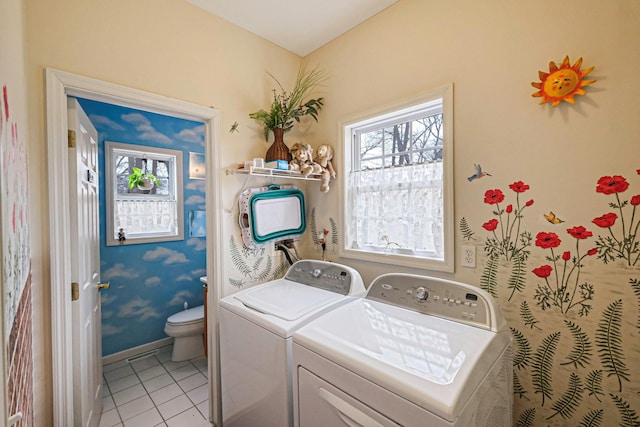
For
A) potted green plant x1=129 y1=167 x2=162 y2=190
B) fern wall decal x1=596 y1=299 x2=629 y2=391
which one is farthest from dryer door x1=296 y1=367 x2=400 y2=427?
potted green plant x1=129 y1=167 x2=162 y2=190

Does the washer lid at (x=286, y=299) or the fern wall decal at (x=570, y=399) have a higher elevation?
the washer lid at (x=286, y=299)

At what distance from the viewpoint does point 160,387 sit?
225cm

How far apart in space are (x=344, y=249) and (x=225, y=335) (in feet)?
3.12

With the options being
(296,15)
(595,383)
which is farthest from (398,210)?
(296,15)

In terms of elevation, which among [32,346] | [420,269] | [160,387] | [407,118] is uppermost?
[407,118]

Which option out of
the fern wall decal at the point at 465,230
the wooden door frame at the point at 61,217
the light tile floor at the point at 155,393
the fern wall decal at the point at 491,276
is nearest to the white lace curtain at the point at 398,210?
the fern wall decal at the point at 465,230

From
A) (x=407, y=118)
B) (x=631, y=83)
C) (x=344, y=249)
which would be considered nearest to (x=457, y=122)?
(x=407, y=118)

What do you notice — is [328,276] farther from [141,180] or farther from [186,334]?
[141,180]

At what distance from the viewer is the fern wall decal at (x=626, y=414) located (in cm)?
105

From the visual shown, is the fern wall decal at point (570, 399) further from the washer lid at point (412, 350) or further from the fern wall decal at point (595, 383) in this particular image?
the washer lid at point (412, 350)

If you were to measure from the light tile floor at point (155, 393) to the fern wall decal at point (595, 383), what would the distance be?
84.6 inches

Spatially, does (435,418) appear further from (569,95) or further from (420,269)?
(569,95)

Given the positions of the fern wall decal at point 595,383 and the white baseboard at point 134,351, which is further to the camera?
the white baseboard at point 134,351

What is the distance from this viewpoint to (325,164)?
203cm
